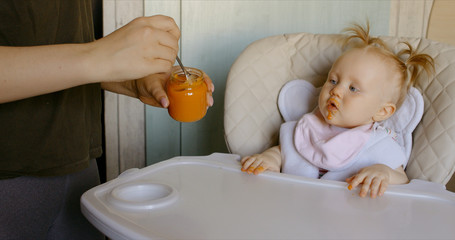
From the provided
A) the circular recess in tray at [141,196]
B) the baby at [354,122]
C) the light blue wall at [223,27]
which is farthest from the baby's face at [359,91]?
the light blue wall at [223,27]

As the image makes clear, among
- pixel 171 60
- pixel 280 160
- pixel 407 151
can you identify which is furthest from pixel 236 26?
pixel 171 60

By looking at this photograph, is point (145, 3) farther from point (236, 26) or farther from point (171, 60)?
point (171, 60)

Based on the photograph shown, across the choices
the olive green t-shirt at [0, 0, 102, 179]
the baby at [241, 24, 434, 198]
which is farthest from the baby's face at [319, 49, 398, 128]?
the olive green t-shirt at [0, 0, 102, 179]

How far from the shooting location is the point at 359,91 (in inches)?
43.9

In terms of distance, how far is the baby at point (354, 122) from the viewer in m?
1.09

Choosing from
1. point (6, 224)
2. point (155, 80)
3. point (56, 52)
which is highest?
point (56, 52)

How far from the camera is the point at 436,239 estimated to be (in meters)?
0.76

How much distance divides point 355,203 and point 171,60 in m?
0.47

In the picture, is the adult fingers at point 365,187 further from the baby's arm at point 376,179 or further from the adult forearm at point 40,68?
the adult forearm at point 40,68

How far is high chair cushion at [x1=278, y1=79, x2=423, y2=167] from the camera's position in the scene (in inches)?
43.8

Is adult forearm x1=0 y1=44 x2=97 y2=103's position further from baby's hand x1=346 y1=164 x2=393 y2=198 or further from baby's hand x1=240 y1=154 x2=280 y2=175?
baby's hand x1=346 y1=164 x2=393 y2=198

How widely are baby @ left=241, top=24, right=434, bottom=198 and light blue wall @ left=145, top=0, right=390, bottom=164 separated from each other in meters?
0.73

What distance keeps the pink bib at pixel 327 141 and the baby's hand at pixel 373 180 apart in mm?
91

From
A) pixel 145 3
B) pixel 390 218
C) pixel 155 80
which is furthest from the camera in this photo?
pixel 145 3
